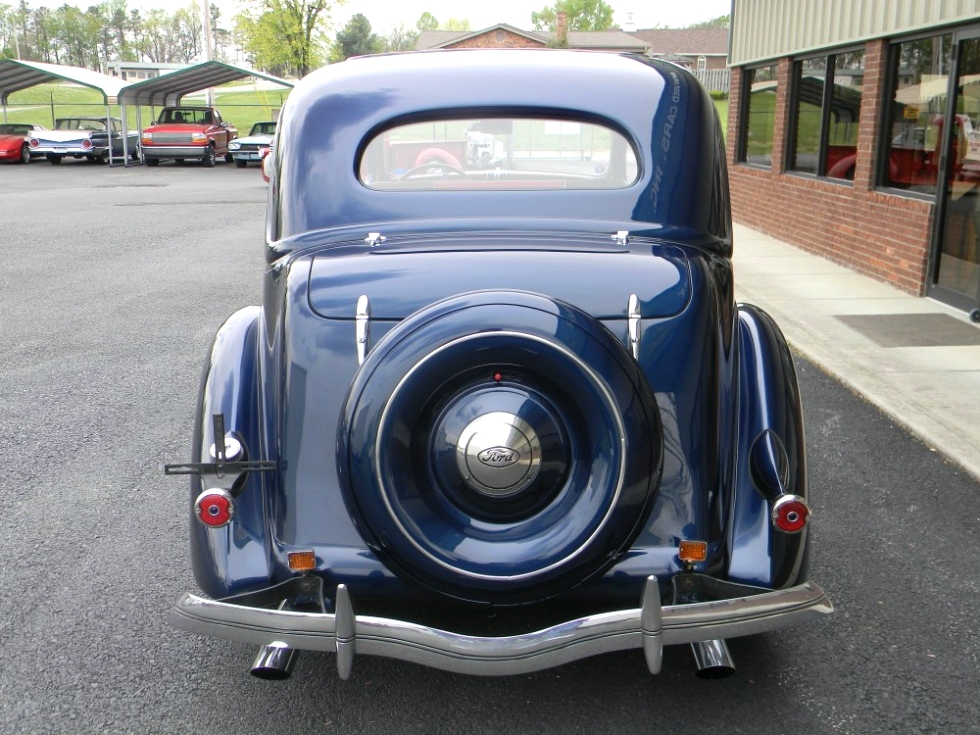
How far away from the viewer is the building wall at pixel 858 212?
9.55 metres

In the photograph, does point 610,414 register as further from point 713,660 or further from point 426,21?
point 426,21

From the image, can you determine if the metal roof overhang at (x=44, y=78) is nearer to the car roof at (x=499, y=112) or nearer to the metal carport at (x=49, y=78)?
the metal carport at (x=49, y=78)

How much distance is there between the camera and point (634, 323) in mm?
3008

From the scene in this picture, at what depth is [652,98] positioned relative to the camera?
381cm

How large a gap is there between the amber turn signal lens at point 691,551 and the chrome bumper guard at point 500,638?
0.22 meters

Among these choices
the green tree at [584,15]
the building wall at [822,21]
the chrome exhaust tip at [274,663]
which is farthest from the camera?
the green tree at [584,15]

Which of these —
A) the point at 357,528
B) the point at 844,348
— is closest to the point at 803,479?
the point at 357,528

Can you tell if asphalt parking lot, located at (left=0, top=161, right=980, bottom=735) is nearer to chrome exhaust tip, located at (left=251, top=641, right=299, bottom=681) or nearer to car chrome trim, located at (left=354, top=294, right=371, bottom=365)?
chrome exhaust tip, located at (left=251, top=641, right=299, bottom=681)

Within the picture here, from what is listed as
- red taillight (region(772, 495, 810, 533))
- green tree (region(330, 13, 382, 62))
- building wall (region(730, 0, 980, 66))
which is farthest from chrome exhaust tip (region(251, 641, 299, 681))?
green tree (region(330, 13, 382, 62))

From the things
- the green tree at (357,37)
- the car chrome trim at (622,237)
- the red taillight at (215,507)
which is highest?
the green tree at (357,37)

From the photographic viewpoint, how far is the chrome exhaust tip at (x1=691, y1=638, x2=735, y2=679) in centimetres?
289

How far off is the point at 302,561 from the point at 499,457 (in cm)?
68

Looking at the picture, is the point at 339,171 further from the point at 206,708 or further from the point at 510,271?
the point at 206,708

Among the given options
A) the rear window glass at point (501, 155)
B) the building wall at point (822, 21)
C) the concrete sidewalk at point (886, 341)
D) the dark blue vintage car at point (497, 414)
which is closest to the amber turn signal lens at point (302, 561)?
the dark blue vintage car at point (497, 414)
